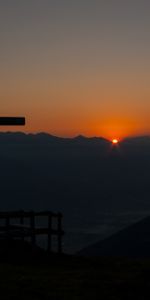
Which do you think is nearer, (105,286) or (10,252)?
(105,286)

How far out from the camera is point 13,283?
1722cm

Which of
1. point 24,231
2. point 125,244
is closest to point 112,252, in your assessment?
point 125,244

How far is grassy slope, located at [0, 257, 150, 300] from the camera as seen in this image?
15.8 metres

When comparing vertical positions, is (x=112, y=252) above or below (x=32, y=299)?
below

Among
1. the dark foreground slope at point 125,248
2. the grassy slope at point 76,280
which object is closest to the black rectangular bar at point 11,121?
the grassy slope at point 76,280

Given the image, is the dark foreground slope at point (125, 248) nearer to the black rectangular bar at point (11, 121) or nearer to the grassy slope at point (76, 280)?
the grassy slope at point (76, 280)

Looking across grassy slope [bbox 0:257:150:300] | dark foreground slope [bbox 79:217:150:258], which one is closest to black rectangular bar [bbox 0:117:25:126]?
grassy slope [bbox 0:257:150:300]

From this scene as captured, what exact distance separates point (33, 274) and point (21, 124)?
5.66 metres

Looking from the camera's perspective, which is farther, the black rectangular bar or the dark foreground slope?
the dark foreground slope

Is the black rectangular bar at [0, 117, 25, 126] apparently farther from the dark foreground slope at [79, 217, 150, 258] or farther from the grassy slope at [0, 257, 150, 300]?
the dark foreground slope at [79, 217, 150, 258]

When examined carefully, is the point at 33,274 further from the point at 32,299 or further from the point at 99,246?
the point at 99,246

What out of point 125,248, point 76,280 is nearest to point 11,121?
point 76,280

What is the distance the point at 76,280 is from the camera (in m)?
18.0

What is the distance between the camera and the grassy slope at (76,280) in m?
15.8
